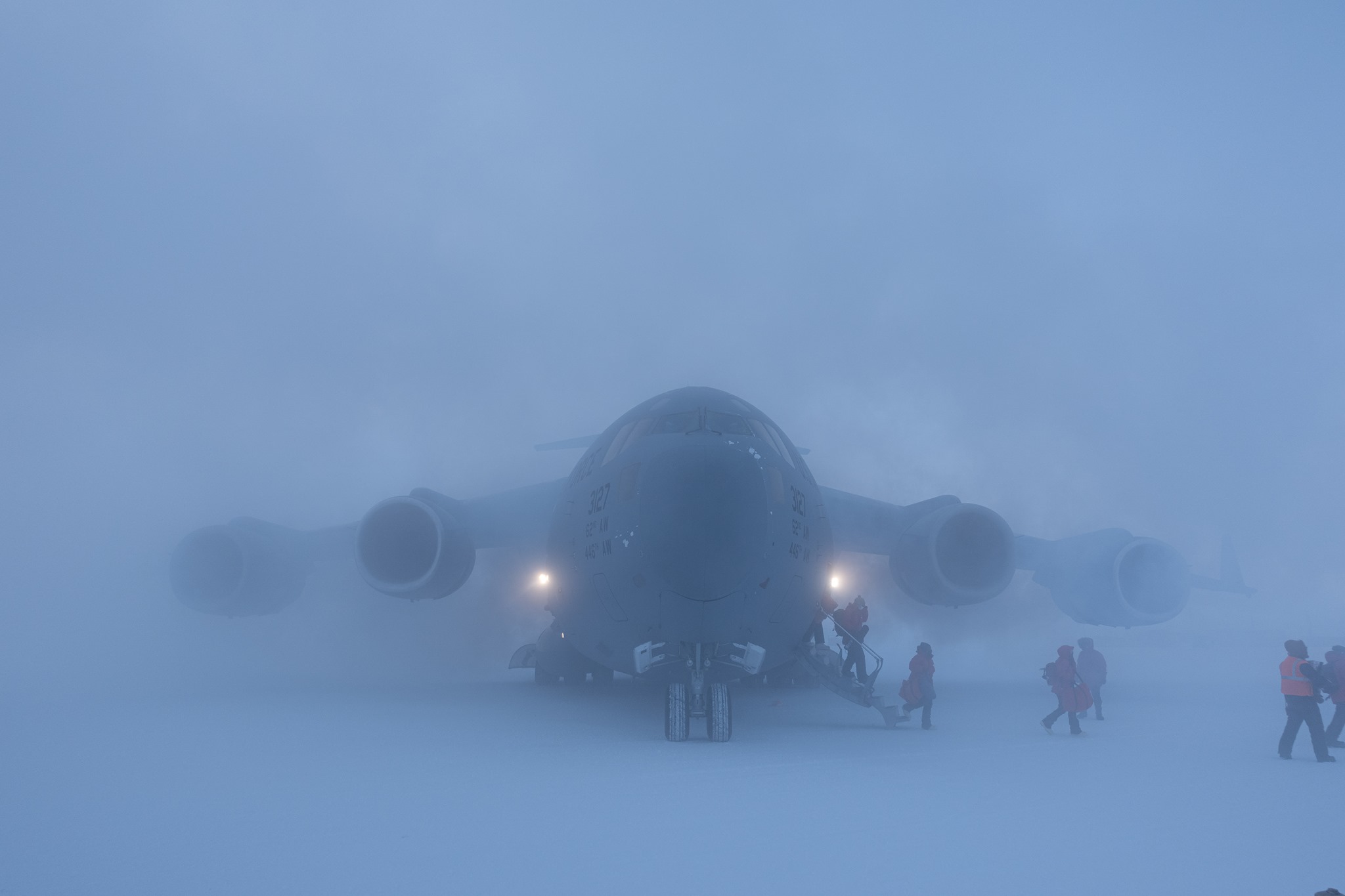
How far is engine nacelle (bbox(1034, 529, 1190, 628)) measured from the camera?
11.5 meters

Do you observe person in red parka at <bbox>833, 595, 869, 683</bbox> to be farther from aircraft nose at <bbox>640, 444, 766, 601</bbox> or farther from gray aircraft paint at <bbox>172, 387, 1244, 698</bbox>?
aircraft nose at <bbox>640, 444, 766, 601</bbox>

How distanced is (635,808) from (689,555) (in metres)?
2.46

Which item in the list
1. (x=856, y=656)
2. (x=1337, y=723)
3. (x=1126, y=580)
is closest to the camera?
(x=1337, y=723)

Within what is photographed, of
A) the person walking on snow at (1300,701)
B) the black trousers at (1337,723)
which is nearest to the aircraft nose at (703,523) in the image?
the person walking on snow at (1300,701)

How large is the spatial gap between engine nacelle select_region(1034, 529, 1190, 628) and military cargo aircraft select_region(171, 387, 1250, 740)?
0.03 metres

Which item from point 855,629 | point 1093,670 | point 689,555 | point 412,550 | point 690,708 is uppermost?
point 412,550

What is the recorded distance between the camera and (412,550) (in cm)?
1112

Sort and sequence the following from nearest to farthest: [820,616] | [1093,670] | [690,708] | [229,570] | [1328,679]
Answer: [1328,679]
[690,708]
[820,616]
[1093,670]
[229,570]

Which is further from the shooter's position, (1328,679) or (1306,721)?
(1328,679)

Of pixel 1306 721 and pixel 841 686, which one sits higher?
pixel 841 686

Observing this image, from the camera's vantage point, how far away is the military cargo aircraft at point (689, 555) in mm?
6906

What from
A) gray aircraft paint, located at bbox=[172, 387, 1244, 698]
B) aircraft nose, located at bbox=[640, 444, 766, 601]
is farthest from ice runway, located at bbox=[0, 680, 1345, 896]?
aircraft nose, located at bbox=[640, 444, 766, 601]

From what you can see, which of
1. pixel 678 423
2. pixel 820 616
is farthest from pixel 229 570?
pixel 820 616

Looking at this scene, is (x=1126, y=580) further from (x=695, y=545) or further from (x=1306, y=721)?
(x=695, y=545)
